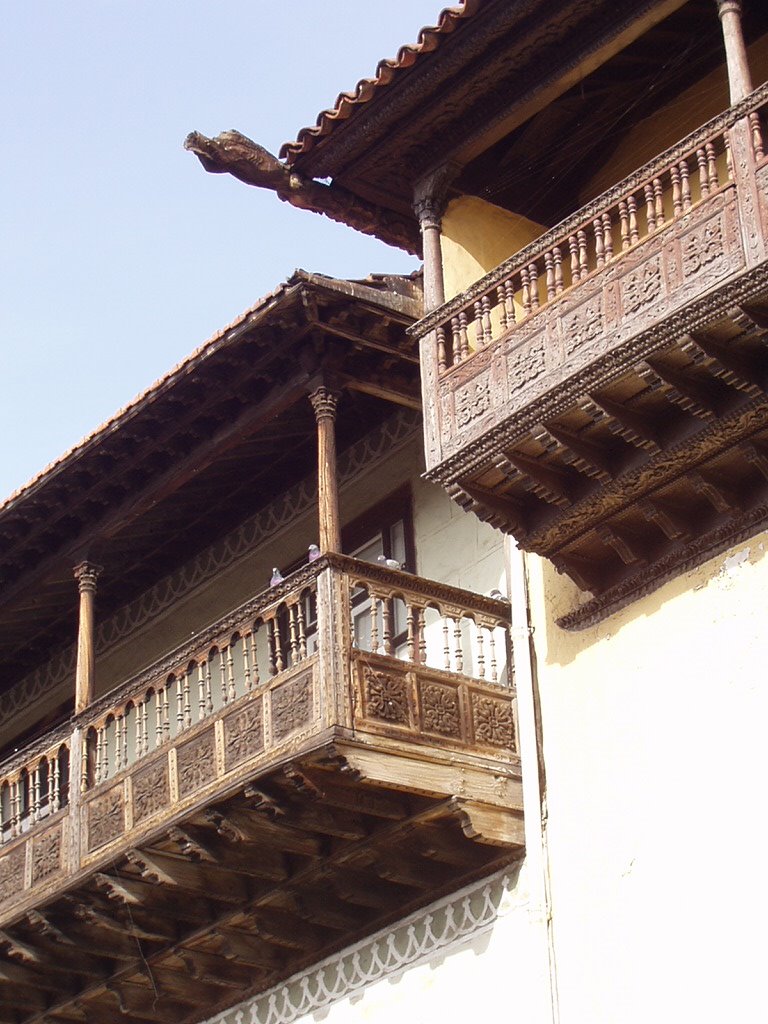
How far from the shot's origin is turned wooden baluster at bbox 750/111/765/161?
1064cm

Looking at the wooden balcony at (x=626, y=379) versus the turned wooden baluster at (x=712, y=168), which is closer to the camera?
the wooden balcony at (x=626, y=379)

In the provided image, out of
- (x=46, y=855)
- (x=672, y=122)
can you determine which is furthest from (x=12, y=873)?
(x=672, y=122)

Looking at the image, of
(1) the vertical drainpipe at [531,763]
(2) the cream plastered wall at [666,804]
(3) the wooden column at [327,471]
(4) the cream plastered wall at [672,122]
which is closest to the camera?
(2) the cream plastered wall at [666,804]

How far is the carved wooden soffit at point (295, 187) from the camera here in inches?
503

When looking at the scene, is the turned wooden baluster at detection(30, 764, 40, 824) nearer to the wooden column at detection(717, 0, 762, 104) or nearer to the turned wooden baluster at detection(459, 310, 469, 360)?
the turned wooden baluster at detection(459, 310, 469, 360)

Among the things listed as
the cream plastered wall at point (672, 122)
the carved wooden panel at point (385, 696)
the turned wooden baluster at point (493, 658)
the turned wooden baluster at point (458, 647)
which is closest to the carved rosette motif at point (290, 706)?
the carved wooden panel at point (385, 696)

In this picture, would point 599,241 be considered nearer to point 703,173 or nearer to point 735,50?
point 703,173

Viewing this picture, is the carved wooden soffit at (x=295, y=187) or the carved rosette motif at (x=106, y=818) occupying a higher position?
the carved wooden soffit at (x=295, y=187)

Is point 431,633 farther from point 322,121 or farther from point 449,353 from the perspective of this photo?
point 322,121

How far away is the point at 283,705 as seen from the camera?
40.0 feet

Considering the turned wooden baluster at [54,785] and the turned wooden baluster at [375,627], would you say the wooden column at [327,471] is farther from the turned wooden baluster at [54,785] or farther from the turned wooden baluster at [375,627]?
the turned wooden baluster at [54,785]

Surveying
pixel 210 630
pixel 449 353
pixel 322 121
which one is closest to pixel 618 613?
pixel 449 353

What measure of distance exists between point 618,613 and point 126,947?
419 centimetres

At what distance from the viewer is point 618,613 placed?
39.0ft
